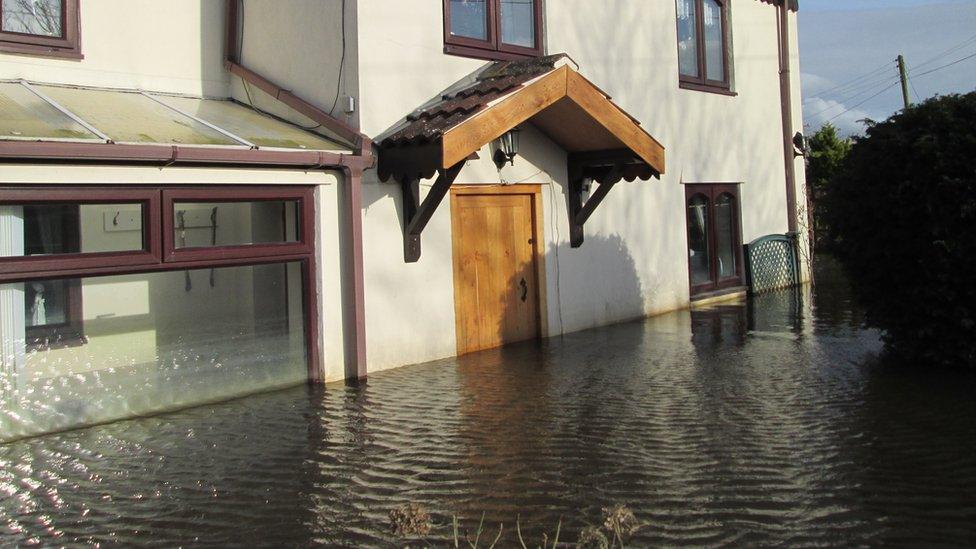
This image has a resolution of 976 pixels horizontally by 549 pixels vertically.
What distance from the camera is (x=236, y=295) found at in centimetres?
863

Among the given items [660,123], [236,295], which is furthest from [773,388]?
[660,123]

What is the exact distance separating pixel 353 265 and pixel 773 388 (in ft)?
13.6

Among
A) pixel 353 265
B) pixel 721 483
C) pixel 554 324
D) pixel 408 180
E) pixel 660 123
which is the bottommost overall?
pixel 721 483

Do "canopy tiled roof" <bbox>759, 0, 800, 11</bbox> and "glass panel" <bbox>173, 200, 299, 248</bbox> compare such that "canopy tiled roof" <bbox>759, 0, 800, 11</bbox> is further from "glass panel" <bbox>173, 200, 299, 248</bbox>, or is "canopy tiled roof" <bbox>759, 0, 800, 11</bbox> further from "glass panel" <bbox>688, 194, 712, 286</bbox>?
"glass panel" <bbox>173, 200, 299, 248</bbox>

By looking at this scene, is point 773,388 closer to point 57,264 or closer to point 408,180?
point 408,180

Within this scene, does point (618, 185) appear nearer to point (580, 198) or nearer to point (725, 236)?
point (580, 198)

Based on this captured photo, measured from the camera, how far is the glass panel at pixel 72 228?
7.14 m

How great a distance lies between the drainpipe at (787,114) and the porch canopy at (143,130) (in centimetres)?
1077

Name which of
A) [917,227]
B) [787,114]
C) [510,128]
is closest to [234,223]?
[510,128]

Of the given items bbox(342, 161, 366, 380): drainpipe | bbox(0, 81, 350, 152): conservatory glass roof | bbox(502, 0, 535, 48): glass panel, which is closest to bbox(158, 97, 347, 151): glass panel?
bbox(0, 81, 350, 152): conservatory glass roof

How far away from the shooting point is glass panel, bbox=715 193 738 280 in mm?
16016

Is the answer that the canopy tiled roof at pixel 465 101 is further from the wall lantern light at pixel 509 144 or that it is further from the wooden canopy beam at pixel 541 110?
the wall lantern light at pixel 509 144

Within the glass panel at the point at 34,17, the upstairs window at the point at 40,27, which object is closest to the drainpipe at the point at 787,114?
the upstairs window at the point at 40,27

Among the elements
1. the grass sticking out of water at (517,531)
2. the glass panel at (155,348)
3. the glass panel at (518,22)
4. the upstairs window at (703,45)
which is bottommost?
the grass sticking out of water at (517,531)
